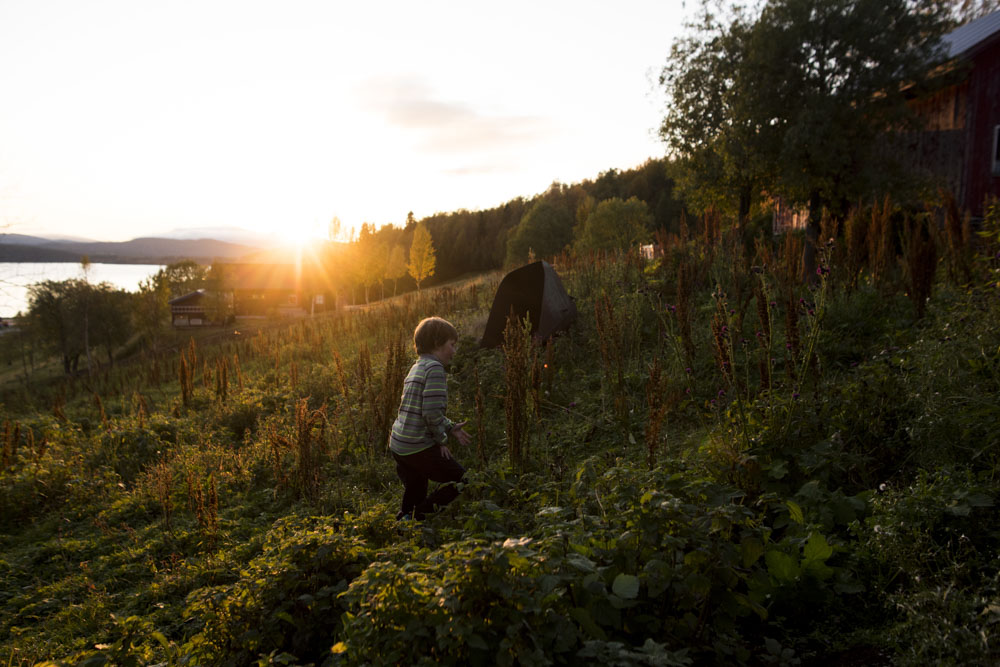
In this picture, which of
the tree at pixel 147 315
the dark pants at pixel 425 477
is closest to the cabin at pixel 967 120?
the dark pants at pixel 425 477

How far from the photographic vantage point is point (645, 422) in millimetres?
5125

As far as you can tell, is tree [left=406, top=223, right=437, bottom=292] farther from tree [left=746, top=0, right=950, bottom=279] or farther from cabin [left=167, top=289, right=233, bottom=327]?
cabin [left=167, top=289, right=233, bottom=327]

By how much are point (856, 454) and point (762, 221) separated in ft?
72.0

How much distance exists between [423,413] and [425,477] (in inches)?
20.6

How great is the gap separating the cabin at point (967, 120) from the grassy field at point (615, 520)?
1043cm

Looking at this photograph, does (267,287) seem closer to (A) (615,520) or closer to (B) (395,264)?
(B) (395,264)

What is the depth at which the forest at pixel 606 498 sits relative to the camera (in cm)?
204

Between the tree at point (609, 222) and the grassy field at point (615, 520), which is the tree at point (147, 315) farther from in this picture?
A: the grassy field at point (615, 520)

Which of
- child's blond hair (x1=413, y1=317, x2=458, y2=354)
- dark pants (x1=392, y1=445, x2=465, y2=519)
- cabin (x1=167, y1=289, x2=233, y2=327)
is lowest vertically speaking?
cabin (x1=167, y1=289, x2=233, y2=327)

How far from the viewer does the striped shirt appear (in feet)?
13.4

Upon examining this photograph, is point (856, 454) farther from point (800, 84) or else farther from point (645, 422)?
point (800, 84)

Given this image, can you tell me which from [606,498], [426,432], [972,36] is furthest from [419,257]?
[606,498]

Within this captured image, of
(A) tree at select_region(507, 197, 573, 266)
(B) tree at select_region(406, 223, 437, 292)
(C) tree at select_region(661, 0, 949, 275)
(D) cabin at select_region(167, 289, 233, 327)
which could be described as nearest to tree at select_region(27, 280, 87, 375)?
(D) cabin at select_region(167, 289, 233, 327)

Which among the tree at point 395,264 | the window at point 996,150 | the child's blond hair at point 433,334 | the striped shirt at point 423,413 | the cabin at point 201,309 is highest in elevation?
the window at point 996,150
